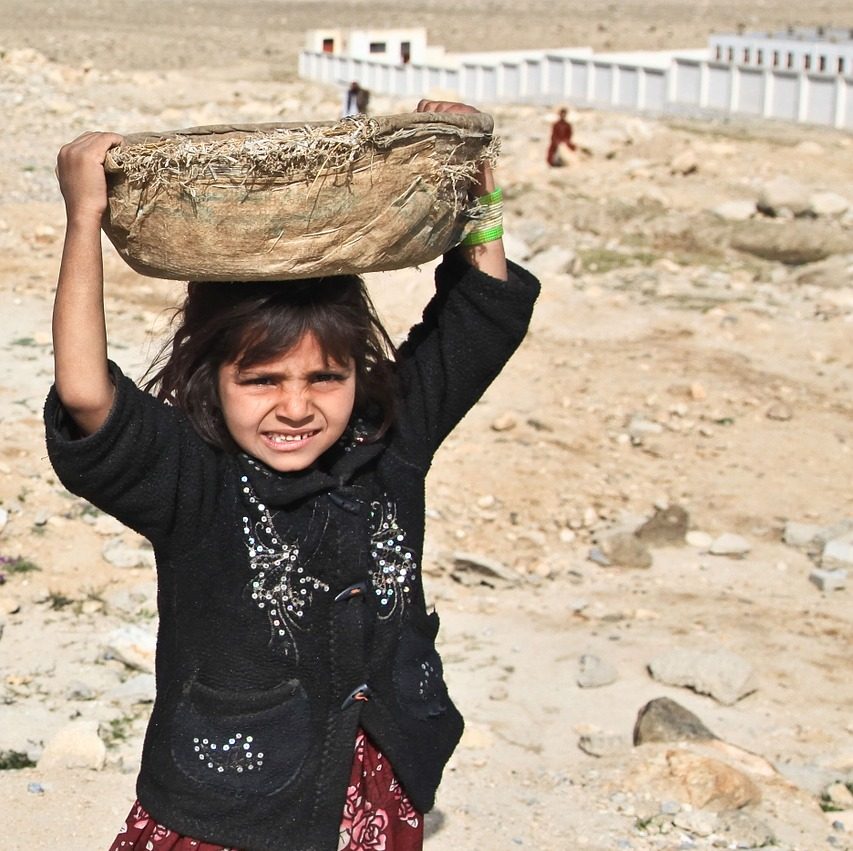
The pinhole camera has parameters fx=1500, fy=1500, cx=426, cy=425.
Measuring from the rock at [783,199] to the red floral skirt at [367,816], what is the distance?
12.1 meters

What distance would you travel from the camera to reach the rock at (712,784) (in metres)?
3.85

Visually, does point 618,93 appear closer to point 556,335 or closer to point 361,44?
point 361,44

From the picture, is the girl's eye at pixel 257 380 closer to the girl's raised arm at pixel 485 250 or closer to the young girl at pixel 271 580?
the young girl at pixel 271 580

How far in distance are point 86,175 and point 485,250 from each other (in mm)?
651

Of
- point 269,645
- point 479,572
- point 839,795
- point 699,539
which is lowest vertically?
point 699,539

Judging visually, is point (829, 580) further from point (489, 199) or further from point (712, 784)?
point (489, 199)

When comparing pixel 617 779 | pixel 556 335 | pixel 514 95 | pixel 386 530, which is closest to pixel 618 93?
pixel 514 95

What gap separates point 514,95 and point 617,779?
21.2 meters

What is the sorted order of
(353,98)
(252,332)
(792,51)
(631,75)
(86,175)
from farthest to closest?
(631,75)
(792,51)
(353,98)
(252,332)
(86,175)

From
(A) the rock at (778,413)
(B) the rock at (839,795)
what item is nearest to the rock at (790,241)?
(A) the rock at (778,413)

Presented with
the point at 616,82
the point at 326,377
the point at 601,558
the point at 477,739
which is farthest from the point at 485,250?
the point at 616,82

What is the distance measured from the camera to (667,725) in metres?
4.30

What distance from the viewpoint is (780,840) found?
12.3ft

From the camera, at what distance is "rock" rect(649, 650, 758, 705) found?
4781mm
